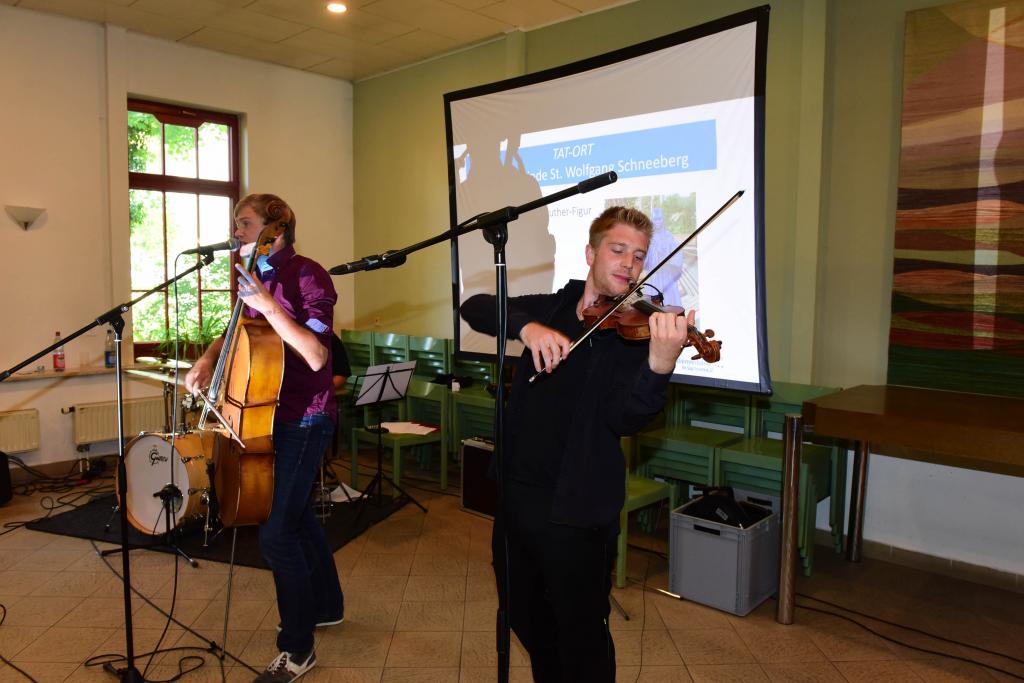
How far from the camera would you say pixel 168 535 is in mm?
4012

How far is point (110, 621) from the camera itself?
321 centimetres

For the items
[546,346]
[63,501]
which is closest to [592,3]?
[546,346]

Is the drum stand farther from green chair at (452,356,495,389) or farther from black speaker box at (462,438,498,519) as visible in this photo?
green chair at (452,356,495,389)

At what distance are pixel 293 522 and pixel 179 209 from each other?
446 cm

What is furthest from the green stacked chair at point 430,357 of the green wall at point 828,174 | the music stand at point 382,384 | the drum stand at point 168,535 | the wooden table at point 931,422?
the wooden table at point 931,422

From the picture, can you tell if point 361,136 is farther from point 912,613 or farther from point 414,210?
point 912,613

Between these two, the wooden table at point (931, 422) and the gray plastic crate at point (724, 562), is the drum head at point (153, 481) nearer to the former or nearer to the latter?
the gray plastic crate at point (724, 562)

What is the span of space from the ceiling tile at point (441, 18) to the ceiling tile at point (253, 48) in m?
1.22

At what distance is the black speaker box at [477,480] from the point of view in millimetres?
4617

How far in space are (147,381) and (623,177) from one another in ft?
14.3

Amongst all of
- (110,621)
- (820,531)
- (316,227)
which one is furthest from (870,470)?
(316,227)

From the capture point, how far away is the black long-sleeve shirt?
1711mm

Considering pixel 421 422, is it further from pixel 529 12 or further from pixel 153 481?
pixel 529 12

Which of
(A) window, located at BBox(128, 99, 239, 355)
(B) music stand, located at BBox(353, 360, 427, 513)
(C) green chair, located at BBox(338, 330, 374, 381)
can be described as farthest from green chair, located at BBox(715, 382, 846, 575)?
(A) window, located at BBox(128, 99, 239, 355)
